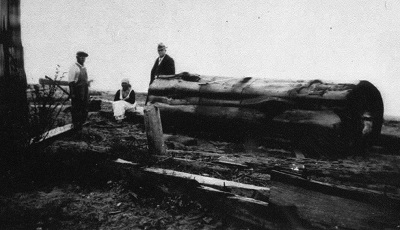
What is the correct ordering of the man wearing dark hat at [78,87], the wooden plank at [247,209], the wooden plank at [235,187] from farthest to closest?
the man wearing dark hat at [78,87]
the wooden plank at [235,187]
the wooden plank at [247,209]

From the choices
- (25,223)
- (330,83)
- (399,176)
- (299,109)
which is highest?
(330,83)

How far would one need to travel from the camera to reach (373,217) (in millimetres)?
2049

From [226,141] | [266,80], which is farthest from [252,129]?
[266,80]

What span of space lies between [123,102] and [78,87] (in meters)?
1.38

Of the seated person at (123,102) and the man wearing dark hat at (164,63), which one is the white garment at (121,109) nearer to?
the seated person at (123,102)

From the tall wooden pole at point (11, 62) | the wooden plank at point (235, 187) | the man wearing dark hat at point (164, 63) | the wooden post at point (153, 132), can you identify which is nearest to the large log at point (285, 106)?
the man wearing dark hat at point (164, 63)

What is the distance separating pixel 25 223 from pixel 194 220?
1507mm

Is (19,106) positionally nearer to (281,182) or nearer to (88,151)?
(88,151)

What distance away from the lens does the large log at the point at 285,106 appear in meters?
4.93

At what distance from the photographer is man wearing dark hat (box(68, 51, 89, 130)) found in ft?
23.0

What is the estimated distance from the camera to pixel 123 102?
8.18m

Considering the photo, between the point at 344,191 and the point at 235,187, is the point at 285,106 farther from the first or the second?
the point at 344,191

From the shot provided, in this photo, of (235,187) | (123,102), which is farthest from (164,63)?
(235,187)

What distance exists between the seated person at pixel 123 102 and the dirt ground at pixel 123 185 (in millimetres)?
2848
